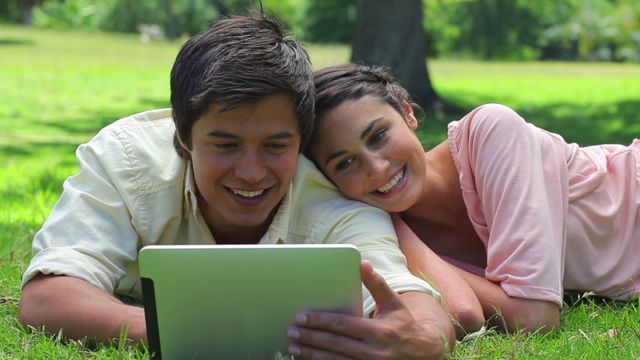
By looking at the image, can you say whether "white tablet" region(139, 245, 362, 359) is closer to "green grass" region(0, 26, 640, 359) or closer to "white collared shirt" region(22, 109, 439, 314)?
"green grass" region(0, 26, 640, 359)

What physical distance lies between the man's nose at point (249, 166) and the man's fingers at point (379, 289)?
579 mm

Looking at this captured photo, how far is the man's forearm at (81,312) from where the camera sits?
2.86 m

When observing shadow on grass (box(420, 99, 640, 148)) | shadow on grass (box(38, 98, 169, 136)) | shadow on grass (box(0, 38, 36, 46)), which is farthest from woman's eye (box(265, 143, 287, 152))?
shadow on grass (box(0, 38, 36, 46))

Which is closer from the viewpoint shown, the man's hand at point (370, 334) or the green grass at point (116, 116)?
the man's hand at point (370, 334)

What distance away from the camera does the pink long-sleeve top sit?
3.26m

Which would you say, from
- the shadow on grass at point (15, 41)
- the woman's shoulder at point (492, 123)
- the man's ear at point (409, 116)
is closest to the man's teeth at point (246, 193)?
the man's ear at point (409, 116)

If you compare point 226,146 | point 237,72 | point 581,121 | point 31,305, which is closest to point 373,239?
point 226,146

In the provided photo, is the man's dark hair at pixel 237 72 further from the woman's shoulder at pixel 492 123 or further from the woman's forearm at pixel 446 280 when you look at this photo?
the woman's shoulder at pixel 492 123

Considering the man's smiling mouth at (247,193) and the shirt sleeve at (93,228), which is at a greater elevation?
the man's smiling mouth at (247,193)

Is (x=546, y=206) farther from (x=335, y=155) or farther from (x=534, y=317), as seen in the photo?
(x=335, y=155)

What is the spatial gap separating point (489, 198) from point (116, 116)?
789cm

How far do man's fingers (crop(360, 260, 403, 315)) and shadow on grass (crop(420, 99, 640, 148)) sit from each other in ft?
18.3

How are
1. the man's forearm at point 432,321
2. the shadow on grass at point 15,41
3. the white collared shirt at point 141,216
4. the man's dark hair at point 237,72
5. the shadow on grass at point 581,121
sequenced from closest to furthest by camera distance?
the man's forearm at point 432,321 < the man's dark hair at point 237,72 < the white collared shirt at point 141,216 < the shadow on grass at point 581,121 < the shadow on grass at point 15,41

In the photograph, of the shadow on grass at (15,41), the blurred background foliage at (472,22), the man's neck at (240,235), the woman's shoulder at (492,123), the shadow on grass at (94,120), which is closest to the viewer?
the man's neck at (240,235)
